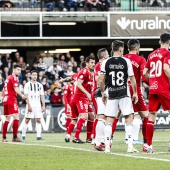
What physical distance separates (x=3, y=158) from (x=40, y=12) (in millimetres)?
23270

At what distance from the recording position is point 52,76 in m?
35.3

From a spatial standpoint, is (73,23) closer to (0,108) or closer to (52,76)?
(52,76)

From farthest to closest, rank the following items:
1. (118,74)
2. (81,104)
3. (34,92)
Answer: (34,92)
(81,104)
(118,74)

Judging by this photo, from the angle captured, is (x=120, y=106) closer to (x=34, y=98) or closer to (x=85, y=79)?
(x=85, y=79)

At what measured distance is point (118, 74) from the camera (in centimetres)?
1509

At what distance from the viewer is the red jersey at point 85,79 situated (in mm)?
19625

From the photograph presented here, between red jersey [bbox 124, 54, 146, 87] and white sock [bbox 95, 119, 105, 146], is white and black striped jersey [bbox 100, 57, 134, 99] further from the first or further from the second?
red jersey [bbox 124, 54, 146, 87]

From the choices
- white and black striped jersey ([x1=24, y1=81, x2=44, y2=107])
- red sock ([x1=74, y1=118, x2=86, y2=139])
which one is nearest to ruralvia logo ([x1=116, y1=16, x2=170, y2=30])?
white and black striped jersey ([x1=24, y1=81, x2=44, y2=107])

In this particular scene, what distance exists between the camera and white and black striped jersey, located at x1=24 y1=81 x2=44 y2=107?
23.6 metres

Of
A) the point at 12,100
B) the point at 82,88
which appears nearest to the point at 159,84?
the point at 82,88

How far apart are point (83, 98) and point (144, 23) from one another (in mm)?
17580

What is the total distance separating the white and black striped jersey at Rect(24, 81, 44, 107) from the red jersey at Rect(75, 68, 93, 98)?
133 inches

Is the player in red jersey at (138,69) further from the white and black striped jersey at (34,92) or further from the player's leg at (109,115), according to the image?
the white and black striped jersey at (34,92)

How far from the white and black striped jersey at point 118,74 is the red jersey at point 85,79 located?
4499 millimetres
